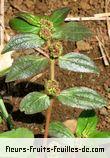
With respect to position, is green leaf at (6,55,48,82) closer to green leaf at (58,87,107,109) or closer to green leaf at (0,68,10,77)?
green leaf at (58,87,107,109)

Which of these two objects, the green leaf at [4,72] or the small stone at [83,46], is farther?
the small stone at [83,46]

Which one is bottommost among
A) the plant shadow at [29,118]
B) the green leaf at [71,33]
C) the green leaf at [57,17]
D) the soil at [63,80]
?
the plant shadow at [29,118]

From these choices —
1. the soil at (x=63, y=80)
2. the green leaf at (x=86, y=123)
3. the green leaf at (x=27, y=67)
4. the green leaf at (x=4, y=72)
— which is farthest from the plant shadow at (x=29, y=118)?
the green leaf at (x=27, y=67)

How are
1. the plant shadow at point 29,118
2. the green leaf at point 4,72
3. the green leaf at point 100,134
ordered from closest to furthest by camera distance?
the green leaf at point 100,134 < the green leaf at point 4,72 < the plant shadow at point 29,118

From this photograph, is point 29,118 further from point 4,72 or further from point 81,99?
point 81,99

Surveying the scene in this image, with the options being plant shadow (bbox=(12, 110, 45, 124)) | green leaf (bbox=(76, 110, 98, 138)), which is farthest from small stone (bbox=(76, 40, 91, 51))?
green leaf (bbox=(76, 110, 98, 138))

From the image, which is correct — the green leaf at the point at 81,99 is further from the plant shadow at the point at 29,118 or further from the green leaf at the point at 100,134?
the plant shadow at the point at 29,118

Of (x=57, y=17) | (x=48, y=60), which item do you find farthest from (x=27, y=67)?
(x=57, y=17)
